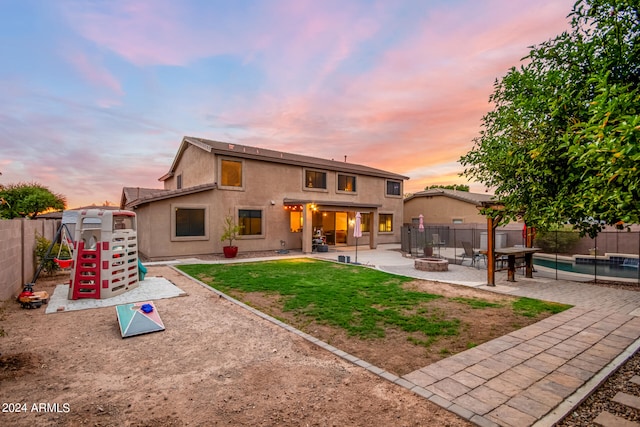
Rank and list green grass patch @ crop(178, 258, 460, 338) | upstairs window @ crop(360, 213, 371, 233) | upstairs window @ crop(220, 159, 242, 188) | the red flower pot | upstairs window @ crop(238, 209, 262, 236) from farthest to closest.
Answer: upstairs window @ crop(360, 213, 371, 233) < upstairs window @ crop(238, 209, 262, 236) < upstairs window @ crop(220, 159, 242, 188) < the red flower pot < green grass patch @ crop(178, 258, 460, 338)

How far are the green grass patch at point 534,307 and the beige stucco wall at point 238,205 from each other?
519 inches

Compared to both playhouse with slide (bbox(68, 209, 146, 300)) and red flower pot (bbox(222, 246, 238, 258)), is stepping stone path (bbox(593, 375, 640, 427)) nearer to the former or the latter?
playhouse with slide (bbox(68, 209, 146, 300))

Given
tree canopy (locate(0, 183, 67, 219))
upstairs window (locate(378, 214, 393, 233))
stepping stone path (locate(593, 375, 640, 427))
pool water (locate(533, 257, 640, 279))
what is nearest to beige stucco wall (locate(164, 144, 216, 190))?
upstairs window (locate(378, 214, 393, 233))

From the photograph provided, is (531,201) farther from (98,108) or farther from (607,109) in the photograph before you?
(98,108)

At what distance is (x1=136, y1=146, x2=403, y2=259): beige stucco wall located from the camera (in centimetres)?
1532

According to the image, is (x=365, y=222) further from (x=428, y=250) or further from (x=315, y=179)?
(x=428, y=250)

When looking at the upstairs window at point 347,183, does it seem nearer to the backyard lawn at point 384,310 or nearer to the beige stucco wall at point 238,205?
the beige stucco wall at point 238,205

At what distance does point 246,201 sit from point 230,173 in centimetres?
199

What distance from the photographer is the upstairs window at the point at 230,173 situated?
17203mm

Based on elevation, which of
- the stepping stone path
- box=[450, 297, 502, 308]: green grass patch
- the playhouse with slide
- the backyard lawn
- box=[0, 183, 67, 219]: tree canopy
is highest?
box=[0, 183, 67, 219]: tree canopy

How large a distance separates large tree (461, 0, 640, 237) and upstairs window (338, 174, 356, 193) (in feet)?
56.8

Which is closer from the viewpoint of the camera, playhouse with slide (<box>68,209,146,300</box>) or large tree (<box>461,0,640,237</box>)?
large tree (<box>461,0,640,237</box>)

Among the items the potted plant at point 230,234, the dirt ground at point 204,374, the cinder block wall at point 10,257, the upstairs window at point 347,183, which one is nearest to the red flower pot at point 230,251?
the potted plant at point 230,234

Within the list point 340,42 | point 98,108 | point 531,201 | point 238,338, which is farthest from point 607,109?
point 98,108
